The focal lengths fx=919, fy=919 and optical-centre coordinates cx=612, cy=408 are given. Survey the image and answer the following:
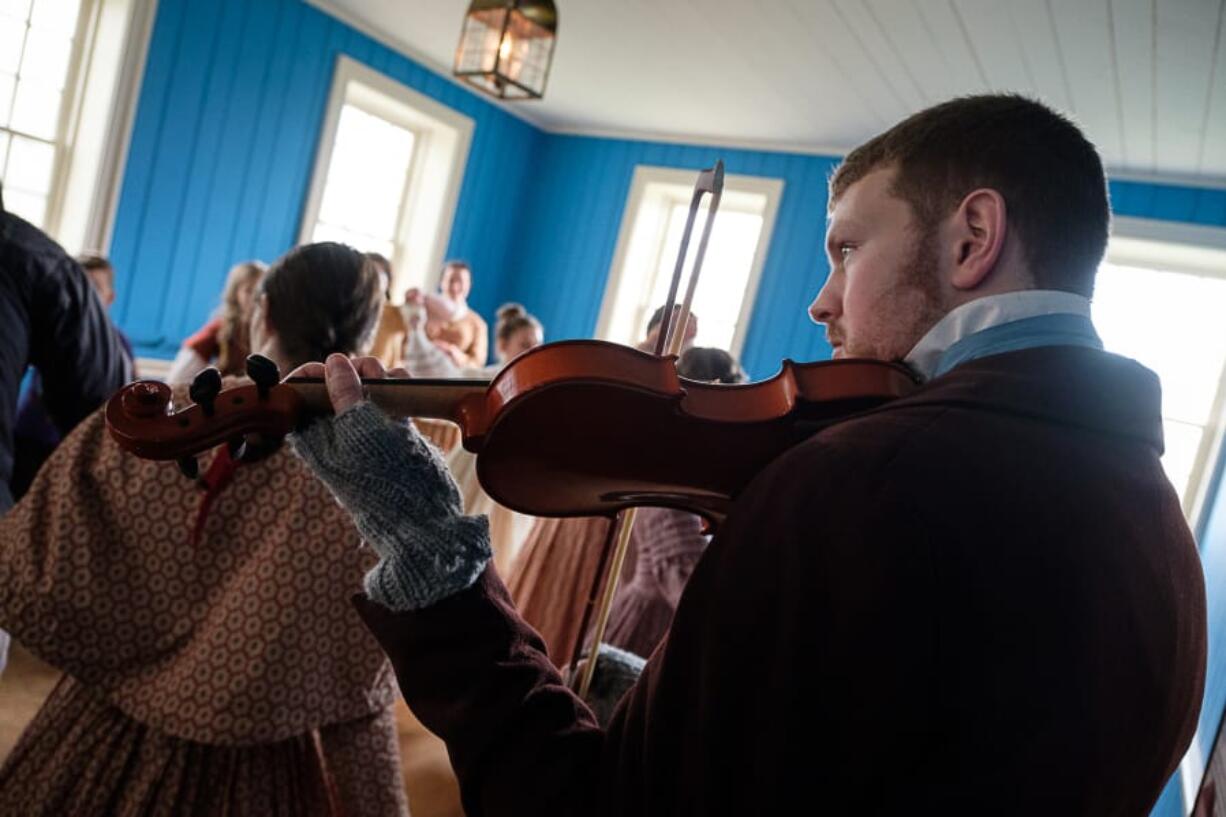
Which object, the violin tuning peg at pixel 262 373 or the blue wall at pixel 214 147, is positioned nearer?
the violin tuning peg at pixel 262 373

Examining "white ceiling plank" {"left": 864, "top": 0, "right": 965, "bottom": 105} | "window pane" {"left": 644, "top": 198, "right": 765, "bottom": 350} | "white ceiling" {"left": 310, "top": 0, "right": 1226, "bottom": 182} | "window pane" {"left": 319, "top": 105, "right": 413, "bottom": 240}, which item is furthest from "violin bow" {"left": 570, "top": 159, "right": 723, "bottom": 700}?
"window pane" {"left": 644, "top": 198, "right": 765, "bottom": 350}

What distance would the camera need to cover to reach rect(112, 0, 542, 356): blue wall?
421 centimetres

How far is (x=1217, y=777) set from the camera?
1.27 meters

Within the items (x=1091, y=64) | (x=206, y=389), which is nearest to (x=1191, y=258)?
(x=1091, y=64)

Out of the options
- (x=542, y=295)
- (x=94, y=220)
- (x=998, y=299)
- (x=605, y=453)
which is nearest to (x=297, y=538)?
(x=605, y=453)

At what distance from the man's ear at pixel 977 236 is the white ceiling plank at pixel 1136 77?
2643 millimetres

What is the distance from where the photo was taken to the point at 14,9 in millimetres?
3783

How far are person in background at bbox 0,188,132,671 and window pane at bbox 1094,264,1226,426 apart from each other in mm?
4260

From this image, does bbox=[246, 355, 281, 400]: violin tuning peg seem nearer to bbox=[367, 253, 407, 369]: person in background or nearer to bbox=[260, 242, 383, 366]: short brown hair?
bbox=[260, 242, 383, 366]: short brown hair

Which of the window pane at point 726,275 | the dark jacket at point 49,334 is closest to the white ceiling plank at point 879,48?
the window pane at point 726,275

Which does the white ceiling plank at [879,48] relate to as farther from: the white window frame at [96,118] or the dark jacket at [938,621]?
the dark jacket at [938,621]

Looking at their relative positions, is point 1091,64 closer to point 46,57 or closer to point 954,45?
point 954,45

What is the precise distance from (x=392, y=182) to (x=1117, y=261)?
4.18 meters

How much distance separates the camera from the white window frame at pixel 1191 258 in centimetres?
420
